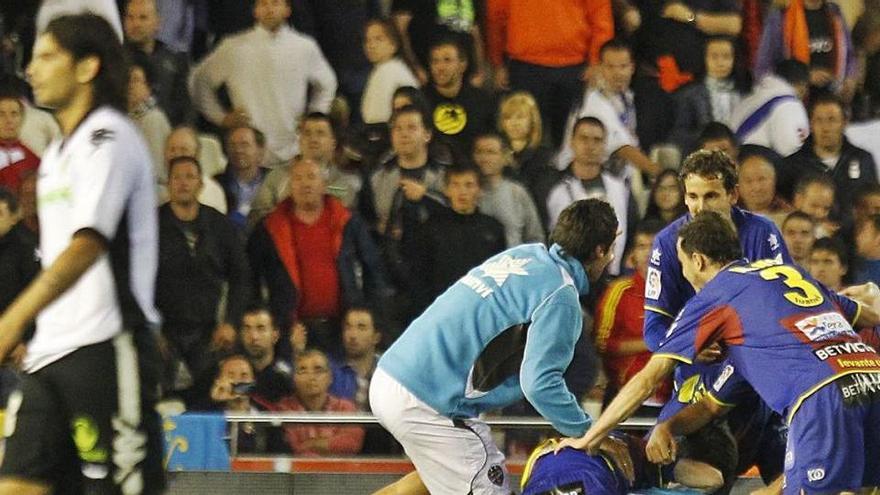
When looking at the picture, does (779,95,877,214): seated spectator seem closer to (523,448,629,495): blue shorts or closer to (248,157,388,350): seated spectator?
(248,157,388,350): seated spectator

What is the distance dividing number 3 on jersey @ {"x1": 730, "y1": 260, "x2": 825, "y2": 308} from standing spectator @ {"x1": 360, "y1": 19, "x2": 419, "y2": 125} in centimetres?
480

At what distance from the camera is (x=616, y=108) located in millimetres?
11070

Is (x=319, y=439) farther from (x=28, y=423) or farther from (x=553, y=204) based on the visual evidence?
(x=28, y=423)

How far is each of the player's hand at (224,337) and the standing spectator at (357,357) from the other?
1.93 ft

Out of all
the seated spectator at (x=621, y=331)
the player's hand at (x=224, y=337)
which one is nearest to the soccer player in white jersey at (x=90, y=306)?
the player's hand at (x=224, y=337)

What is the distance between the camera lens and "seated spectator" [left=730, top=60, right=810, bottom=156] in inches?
440

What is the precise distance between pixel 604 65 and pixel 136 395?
21.0ft

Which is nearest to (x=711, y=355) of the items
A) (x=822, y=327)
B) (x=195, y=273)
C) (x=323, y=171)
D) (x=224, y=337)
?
(x=822, y=327)

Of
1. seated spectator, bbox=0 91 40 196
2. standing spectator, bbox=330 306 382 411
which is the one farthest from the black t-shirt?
seated spectator, bbox=0 91 40 196

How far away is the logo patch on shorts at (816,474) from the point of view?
245 inches

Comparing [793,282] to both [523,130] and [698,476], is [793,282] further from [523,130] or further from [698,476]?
[523,130]

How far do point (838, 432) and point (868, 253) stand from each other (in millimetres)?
4157

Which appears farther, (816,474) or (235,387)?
(235,387)

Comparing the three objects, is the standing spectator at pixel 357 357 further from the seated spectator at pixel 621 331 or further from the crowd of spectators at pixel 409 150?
the seated spectator at pixel 621 331
